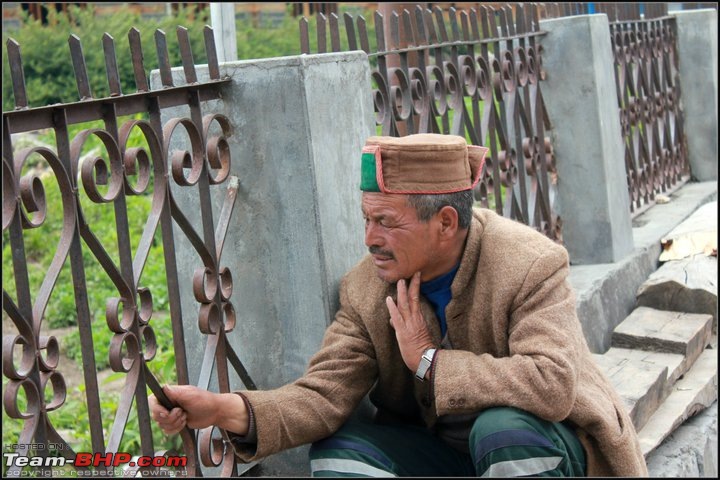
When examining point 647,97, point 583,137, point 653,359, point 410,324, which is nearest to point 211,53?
point 410,324

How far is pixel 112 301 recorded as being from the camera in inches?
94.3

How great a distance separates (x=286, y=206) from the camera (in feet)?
9.89

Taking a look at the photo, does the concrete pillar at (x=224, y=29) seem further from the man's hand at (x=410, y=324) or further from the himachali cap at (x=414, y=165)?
the man's hand at (x=410, y=324)

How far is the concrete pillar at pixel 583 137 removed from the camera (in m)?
4.82

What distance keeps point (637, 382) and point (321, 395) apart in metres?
1.60

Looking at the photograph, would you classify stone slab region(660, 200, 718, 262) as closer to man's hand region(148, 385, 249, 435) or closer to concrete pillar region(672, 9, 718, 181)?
concrete pillar region(672, 9, 718, 181)

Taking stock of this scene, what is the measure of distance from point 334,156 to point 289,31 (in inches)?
569

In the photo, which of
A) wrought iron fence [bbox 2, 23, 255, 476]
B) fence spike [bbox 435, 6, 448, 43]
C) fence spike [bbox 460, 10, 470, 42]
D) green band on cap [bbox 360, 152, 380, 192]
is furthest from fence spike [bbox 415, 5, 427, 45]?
green band on cap [bbox 360, 152, 380, 192]

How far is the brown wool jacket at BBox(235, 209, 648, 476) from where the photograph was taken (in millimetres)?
2578

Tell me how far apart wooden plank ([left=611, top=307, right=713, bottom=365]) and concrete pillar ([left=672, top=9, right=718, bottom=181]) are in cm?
275

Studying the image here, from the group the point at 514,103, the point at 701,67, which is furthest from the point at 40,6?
the point at 514,103

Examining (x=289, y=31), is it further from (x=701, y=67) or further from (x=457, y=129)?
(x=457, y=129)

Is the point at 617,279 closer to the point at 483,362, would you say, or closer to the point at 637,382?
the point at 637,382

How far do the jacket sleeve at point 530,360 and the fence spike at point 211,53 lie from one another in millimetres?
Result: 1069
